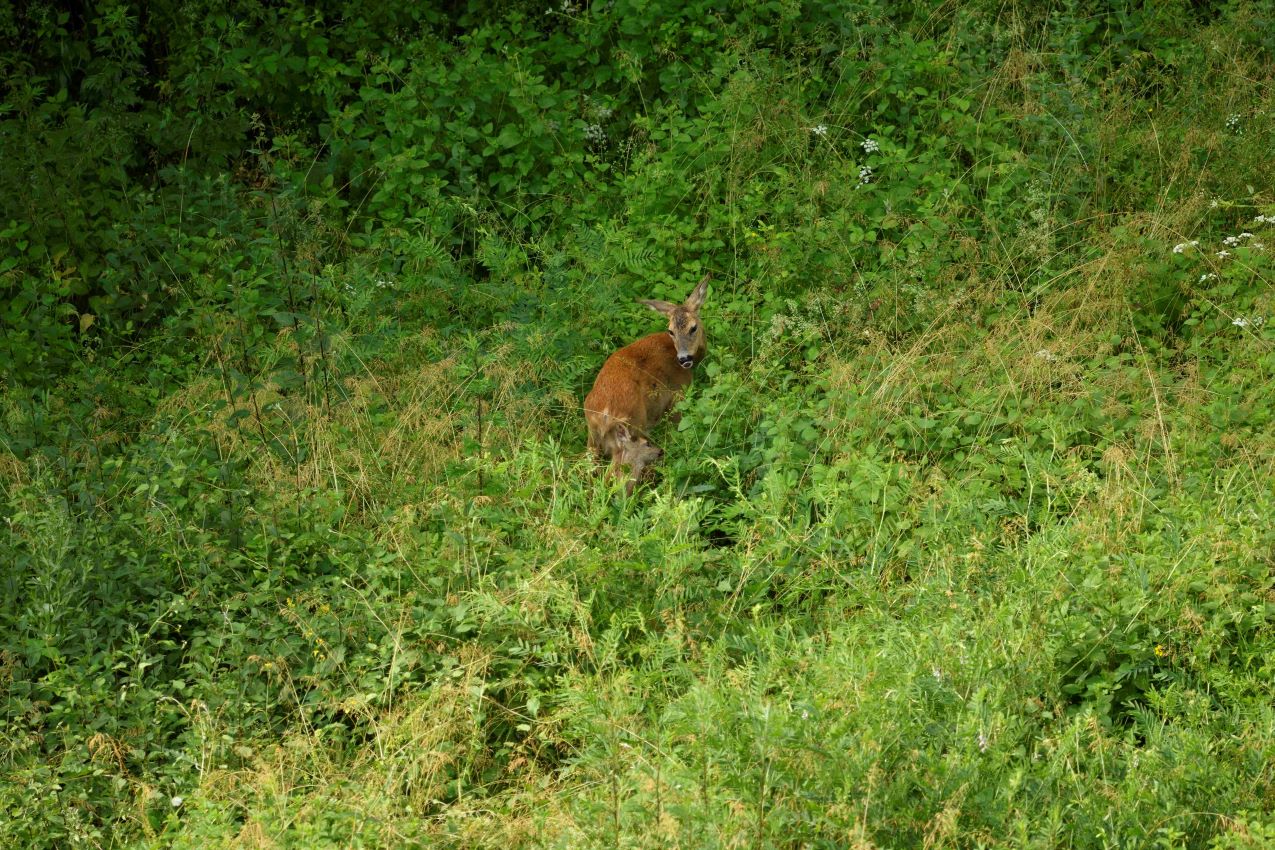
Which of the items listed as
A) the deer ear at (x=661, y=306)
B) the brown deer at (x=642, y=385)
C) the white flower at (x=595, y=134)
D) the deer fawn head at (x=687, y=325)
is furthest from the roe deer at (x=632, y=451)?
the white flower at (x=595, y=134)

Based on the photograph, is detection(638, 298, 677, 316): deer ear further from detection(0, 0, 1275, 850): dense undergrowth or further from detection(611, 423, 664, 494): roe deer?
detection(611, 423, 664, 494): roe deer

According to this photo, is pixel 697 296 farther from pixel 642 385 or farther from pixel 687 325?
pixel 642 385

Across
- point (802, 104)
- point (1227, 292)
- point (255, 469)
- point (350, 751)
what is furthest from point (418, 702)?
point (802, 104)

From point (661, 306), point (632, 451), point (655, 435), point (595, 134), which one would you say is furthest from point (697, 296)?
point (595, 134)

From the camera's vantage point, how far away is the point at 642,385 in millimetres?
7145

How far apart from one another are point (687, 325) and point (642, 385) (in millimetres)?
564

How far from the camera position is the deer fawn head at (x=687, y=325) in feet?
24.5

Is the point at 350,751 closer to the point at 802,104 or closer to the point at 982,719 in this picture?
the point at 982,719

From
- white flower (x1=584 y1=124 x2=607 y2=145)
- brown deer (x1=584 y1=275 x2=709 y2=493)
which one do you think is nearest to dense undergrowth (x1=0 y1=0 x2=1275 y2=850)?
white flower (x1=584 y1=124 x2=607 y2=145)

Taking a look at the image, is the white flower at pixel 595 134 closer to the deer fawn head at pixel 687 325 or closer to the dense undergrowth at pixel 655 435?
the dense undergrowth at pixel 655 435

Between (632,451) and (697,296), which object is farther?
(697,296)

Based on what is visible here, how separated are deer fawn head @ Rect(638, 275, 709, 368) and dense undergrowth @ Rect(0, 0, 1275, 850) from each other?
314 mm

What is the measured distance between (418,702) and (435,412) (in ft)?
7.16

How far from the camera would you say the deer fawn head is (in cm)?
748
